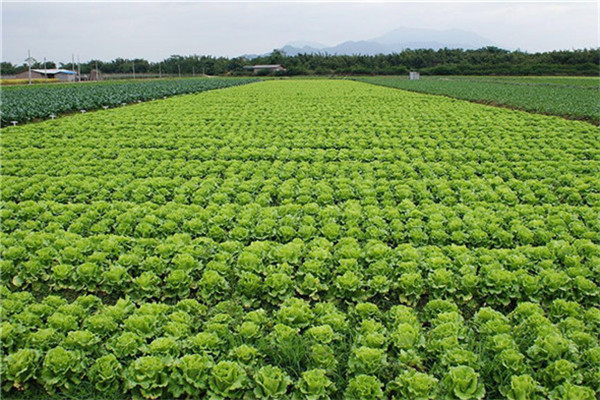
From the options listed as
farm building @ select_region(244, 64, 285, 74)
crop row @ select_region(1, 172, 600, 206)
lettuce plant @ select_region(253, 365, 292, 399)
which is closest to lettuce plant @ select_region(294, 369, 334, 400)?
lettuce plant @ select_region(253, 365, 292, 399)

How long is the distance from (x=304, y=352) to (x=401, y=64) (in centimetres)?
9485

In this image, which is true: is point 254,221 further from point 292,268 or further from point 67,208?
point 67,208

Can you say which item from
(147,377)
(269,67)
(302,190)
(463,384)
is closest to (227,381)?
(147,377)

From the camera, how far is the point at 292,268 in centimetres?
527

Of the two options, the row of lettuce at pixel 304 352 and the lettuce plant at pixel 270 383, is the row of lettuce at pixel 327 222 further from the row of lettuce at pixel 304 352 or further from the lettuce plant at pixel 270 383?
the lettuce plant at pixel 270 383

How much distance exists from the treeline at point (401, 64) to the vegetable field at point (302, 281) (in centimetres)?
6797

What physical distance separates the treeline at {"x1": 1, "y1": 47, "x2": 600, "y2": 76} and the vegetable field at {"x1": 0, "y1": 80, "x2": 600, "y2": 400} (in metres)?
68.0

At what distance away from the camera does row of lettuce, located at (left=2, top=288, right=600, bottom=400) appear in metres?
3.58

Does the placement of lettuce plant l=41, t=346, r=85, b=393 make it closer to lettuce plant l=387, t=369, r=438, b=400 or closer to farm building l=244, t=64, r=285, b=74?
lettuce plant l=387, t=369, r=438, b=400

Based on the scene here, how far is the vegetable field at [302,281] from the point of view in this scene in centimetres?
374

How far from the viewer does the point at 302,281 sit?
5.20 meters

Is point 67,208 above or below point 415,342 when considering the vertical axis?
above

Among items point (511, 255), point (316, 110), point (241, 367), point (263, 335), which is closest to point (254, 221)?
point (263, 335)

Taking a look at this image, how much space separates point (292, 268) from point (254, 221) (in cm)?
170
